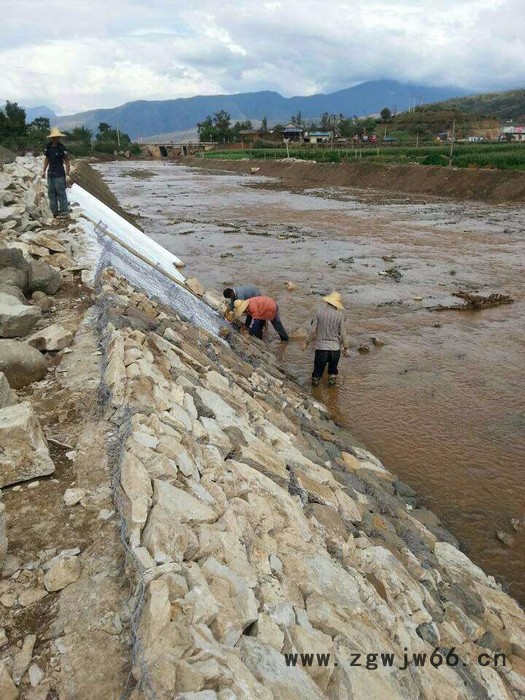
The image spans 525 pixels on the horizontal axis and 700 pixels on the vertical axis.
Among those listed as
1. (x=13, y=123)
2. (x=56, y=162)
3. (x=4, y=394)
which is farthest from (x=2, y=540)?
(x=13, y=123)

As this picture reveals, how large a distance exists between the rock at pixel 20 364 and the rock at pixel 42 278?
8.27ft

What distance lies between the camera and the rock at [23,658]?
2.34 m

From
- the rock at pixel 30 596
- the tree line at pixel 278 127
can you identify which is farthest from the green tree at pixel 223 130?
the rock at pixel 30 596

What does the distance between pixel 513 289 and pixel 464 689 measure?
41.7ft

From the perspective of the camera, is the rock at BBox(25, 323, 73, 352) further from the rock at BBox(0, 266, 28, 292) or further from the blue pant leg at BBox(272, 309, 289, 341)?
the blue pant leg at BBox(272, 309, 289, 341)

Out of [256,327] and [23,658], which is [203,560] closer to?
[23,658]

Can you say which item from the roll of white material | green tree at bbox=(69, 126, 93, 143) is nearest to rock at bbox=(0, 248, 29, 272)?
the roll of white material

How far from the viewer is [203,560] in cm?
285

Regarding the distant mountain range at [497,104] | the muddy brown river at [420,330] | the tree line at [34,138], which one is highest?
the distant mountain range at [497,104]

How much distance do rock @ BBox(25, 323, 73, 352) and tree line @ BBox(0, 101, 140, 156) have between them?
35762 mm

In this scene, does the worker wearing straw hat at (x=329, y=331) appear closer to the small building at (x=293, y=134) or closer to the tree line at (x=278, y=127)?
the tree line at (x=278, y=127)

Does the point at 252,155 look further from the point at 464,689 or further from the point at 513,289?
the point at 464,689

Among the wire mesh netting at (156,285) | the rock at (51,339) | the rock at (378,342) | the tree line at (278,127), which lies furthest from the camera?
the tree line at (278,127)

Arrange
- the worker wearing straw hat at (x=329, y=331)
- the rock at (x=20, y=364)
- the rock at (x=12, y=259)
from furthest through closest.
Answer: the worker wearing straw hat at (x=329, y=331) < the rock at (x=12, y=259) < the rock at (x=20, y=364)
